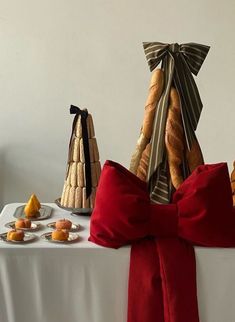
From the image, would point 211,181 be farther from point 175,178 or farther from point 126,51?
point 126,51

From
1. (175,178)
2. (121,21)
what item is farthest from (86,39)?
(175,178)

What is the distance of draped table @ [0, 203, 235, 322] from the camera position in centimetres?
81

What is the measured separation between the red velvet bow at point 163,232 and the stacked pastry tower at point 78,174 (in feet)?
0.50

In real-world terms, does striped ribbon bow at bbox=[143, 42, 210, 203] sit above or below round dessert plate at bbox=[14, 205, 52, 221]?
above

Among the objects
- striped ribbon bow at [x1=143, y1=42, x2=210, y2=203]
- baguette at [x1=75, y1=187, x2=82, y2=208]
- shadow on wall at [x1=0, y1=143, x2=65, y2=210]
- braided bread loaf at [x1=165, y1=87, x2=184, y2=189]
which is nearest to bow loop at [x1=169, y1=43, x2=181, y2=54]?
striped ribbon bow at [x1=143, y1=42, x2=210, y2=203]

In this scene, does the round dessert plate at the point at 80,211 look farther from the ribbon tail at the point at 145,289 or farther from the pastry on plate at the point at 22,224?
the ribbon tail at the point at 145,289

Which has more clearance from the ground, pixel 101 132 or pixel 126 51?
pixel 126 51

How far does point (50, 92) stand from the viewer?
6.19ft

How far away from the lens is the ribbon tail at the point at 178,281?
2.54 feet

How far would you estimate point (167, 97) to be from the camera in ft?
3.13

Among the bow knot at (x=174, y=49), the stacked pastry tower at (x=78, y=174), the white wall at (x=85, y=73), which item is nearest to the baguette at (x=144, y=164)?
the stacked pastry tower at (x=78, y=174)

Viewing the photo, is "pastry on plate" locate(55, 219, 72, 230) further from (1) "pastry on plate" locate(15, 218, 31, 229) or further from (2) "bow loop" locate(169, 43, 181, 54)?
(2) "bow loop" locate(169, 43, 181, 54)

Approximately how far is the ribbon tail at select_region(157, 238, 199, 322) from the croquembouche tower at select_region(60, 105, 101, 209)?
0.23 metres

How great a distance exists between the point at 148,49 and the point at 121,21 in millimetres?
945
